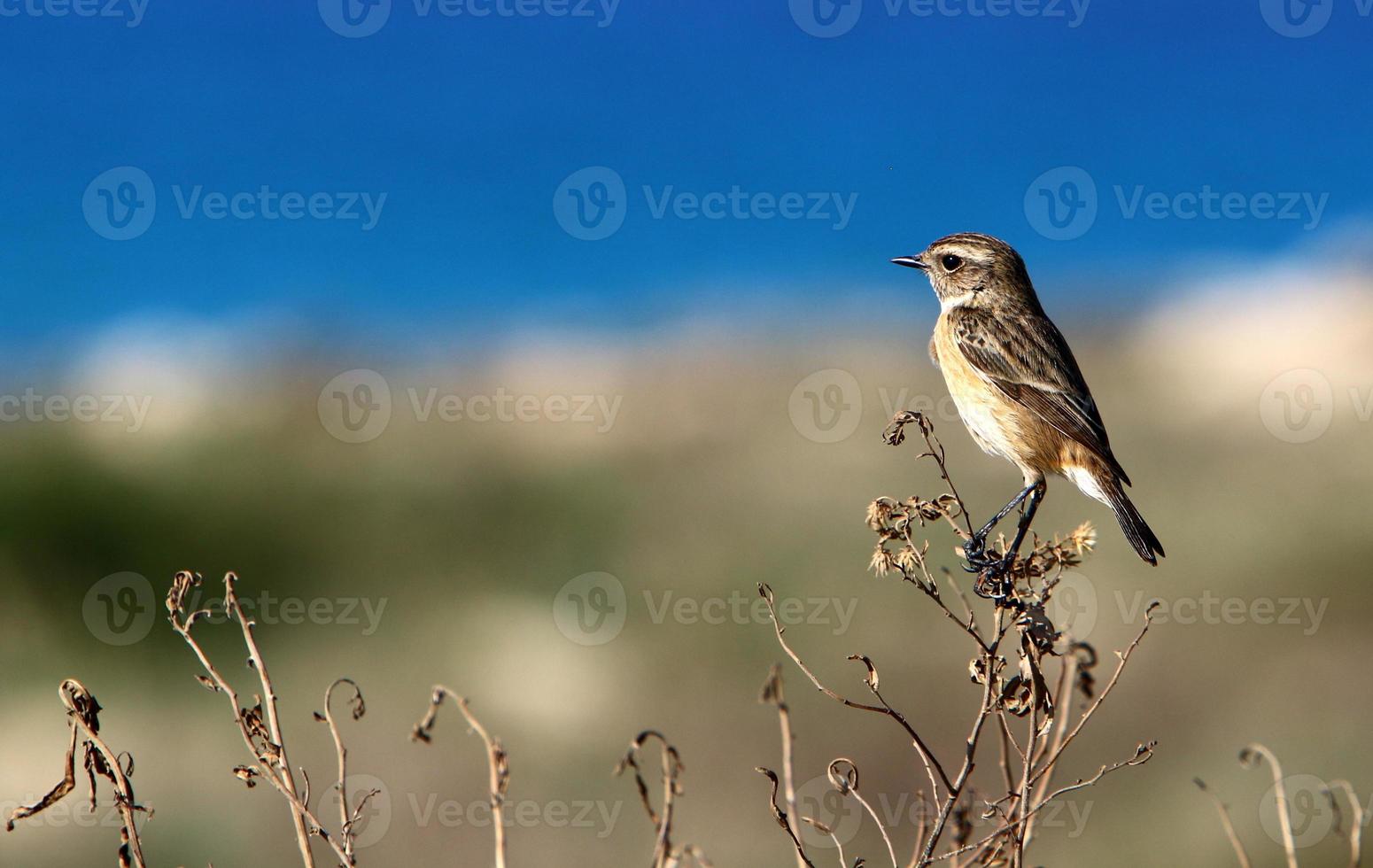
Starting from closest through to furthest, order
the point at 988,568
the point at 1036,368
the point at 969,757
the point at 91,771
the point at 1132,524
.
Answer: the point at 91,771
the point at 969,757
the point at 988,568
the point at 1132,524
the point at 1036,368

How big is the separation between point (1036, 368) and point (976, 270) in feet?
2.33

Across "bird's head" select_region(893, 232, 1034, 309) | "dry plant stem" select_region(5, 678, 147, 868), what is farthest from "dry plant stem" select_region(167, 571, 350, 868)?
"bird's head" select_region(893, 232, 1034, 309)

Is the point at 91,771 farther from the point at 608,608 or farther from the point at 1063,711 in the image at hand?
the point at 608,608

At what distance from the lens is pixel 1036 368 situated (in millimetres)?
5410

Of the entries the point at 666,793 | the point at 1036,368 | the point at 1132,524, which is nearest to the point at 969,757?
the point at 666,793

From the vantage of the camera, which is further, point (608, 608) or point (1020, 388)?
point (608, 608)

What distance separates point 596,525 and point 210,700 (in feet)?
16.3

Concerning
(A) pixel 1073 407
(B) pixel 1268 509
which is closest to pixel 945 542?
(B) pixel 1268 509

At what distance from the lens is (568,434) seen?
58.0 feet

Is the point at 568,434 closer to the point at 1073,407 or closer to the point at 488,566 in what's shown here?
the point at 488,566

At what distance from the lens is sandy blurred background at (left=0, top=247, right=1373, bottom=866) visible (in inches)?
385

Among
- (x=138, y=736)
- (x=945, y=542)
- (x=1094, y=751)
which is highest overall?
(x=945, y=542)

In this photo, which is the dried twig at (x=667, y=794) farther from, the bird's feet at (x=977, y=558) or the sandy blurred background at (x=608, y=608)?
the sandy blurred background at (x=608, y=608)

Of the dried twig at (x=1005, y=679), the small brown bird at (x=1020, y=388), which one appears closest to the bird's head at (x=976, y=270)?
the small brown bird at (x=1020, y=388)
